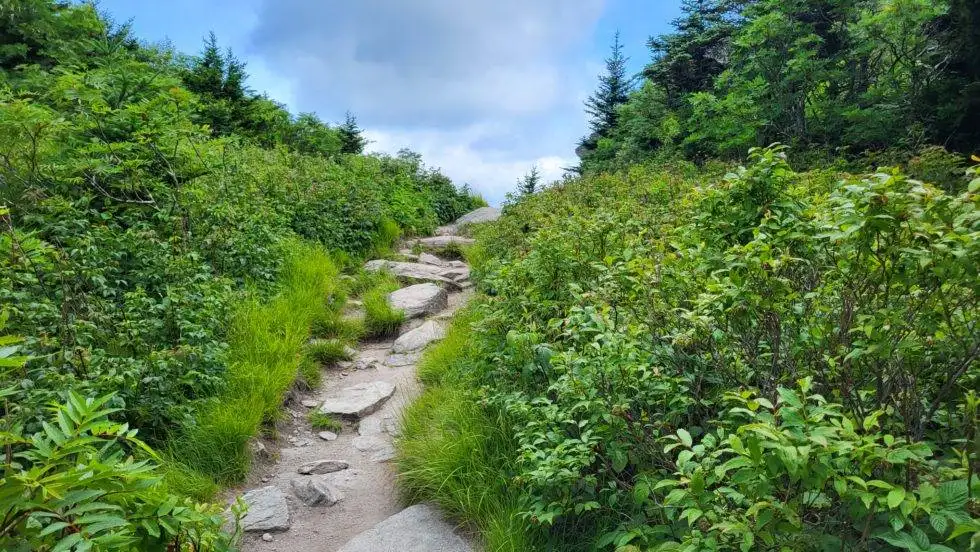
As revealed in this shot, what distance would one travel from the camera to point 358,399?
20.4 ft

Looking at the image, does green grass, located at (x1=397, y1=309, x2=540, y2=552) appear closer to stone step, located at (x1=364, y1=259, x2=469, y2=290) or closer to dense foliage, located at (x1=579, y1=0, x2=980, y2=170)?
stone step, located at (x1=364, y1=259, x2=469, y2=290)

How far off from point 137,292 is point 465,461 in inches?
142

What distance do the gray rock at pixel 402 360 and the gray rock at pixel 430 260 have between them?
4778mm

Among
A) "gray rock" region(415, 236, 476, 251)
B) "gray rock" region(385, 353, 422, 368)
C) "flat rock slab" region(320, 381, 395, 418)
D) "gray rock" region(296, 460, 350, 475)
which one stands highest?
"gray rock" region(415, 236, 476, 251)

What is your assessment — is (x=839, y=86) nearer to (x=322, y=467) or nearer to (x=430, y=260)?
(x=430, y=260)

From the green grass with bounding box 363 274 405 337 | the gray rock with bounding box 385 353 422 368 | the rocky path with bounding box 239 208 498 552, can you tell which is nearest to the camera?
the rocky path with bounding box 239 208 498 552

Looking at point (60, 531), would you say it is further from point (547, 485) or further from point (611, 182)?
point (611, 182)

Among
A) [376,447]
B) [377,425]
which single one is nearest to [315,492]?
[376,447]

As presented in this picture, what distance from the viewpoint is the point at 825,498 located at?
1969 mm

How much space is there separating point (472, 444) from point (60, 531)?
256cm

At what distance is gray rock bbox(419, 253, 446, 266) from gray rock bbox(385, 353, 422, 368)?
478 centimetres

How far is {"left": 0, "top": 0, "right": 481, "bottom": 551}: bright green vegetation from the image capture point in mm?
2277

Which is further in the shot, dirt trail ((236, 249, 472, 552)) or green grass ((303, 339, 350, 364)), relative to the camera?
green grass ((303, 339, 350, 364))

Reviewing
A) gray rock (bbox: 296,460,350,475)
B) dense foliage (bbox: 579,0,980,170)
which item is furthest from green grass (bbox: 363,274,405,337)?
dense foliage (bbox: 579,0,980,170)
